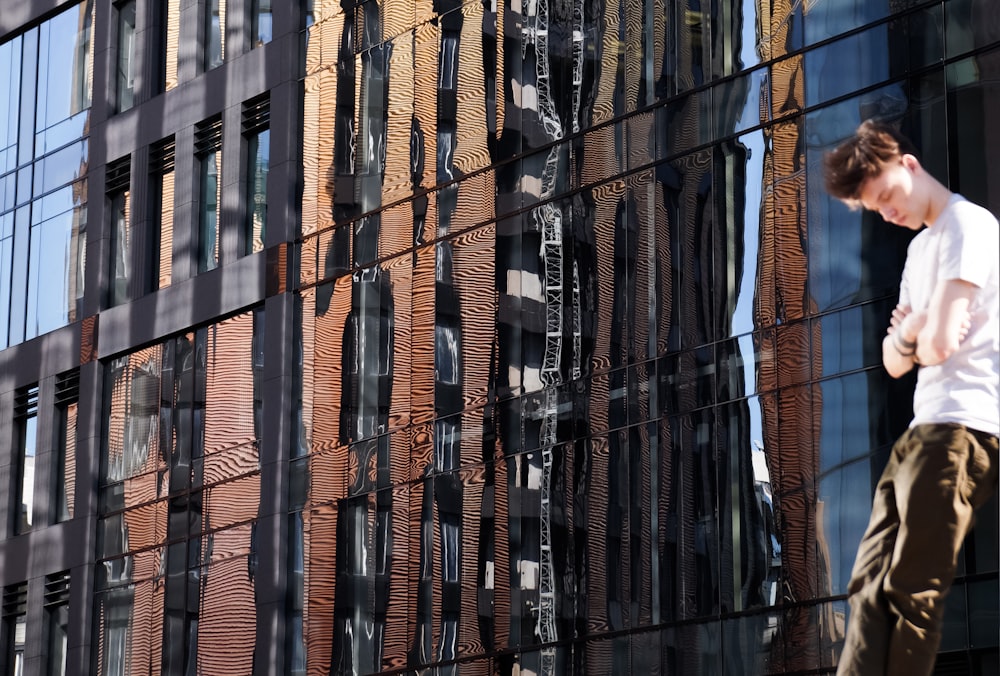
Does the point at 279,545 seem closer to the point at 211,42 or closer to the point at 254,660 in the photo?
the point at 254,660

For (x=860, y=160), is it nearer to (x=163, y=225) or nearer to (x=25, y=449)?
(x=163, y=225)

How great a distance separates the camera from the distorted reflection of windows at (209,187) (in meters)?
41.3

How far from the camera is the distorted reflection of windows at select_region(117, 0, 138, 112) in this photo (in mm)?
44750

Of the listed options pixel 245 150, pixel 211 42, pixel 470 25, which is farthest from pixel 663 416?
pixel 211 42

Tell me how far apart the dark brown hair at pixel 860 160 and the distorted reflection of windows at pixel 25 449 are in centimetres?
2678

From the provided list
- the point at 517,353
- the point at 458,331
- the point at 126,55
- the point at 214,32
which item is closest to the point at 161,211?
the point at 214,32

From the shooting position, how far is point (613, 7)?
3161 cm

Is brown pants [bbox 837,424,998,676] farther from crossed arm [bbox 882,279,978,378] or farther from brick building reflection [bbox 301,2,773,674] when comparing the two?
brick building reflection [bbox 301,2,773,674]

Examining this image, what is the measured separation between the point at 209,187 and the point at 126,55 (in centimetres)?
524

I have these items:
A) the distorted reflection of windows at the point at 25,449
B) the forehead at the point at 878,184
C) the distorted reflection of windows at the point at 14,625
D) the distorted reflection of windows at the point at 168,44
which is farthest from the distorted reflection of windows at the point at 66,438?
the forehead at the point at 878,184

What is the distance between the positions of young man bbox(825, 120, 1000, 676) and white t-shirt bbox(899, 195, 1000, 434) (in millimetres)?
11

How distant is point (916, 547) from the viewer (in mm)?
19688

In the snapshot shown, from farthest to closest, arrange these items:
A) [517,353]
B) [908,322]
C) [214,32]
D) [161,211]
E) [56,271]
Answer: [56,271] → [161,211] → [214,32] → [517,353] → [908,322]

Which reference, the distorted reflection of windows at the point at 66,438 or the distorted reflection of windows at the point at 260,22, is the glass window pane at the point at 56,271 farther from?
the distorted reflection of windows at the point at 260,22
